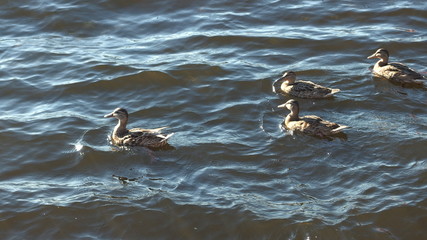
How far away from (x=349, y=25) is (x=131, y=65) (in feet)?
19.9

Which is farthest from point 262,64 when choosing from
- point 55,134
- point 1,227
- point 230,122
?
point 1,227

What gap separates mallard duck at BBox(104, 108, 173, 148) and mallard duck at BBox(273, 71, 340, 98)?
3.16 metres

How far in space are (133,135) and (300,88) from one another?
3.91 m

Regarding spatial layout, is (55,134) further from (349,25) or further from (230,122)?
(349,25)

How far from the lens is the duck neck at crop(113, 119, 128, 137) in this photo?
12633mm

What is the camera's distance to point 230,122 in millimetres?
13203

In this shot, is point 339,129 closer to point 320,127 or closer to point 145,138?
point 320,127

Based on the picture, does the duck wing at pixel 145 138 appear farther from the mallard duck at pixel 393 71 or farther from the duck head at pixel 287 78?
the mallard duck at pixel 393 71

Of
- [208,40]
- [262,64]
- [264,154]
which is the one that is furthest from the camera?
[208,40]

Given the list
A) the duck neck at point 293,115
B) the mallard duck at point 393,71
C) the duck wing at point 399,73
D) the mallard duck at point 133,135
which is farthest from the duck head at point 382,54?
the mallard duck at point 133,135

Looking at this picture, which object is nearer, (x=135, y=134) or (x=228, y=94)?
(x=135, y=134)

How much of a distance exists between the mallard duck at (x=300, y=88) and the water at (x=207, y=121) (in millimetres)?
200

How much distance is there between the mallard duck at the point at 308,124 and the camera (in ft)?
40.6

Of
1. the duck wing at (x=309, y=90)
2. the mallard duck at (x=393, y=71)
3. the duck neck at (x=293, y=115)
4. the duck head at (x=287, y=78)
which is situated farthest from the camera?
the duck head at (x=287, y=78)
